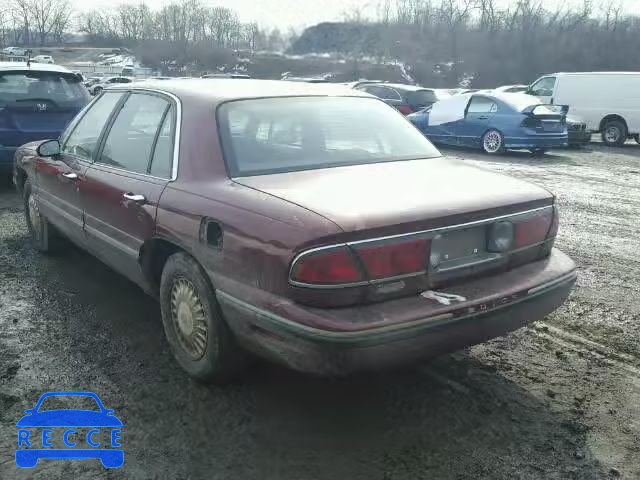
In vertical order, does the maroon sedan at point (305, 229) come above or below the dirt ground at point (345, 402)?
above

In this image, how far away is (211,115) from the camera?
3.36 meters

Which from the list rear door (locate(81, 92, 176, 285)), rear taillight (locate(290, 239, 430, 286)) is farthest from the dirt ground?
rear taillight (locate(290, 239, 430, 286))

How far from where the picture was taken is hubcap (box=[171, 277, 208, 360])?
10.4 ft

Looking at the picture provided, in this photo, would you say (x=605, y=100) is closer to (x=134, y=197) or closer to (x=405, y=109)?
(x=405, y=109)

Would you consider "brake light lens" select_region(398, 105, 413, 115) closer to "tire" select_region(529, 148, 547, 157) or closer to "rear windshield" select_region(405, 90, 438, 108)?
"rear windshield" select_region(405, 90, 438, 108)

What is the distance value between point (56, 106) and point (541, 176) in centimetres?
781

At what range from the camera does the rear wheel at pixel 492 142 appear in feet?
45.2

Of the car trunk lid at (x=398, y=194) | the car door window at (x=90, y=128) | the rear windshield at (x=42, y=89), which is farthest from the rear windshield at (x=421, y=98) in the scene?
the car trunk lid at (x=398, y=194)

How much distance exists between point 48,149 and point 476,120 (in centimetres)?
1126

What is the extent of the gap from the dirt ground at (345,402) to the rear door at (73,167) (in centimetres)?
58

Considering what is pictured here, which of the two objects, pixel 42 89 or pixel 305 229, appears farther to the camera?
pixel 42 89

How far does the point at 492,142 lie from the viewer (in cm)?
1394

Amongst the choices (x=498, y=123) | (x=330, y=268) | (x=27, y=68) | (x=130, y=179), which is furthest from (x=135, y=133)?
(x=498, y=123)

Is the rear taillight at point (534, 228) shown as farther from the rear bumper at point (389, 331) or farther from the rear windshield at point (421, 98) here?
the rear windshield at point (421, 98)
